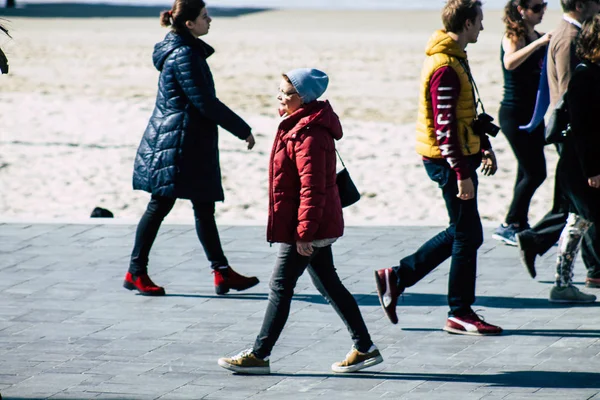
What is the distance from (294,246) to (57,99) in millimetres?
13084

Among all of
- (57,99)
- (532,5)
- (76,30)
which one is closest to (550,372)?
(532,5)

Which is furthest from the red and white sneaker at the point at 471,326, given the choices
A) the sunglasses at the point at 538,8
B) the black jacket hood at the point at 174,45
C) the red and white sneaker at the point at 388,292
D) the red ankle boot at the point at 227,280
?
the sunglasses at the point at 538,8

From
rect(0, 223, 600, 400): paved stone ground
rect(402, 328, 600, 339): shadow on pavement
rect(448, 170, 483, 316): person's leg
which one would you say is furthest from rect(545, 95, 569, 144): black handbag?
rect(402, 328, 600, 339): shadow on pavement

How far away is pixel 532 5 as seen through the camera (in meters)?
8.15

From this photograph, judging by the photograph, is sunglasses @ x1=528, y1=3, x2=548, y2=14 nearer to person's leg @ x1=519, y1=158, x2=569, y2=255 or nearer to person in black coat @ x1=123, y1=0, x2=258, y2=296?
person's leg @ x1=519, y1=158, x2=569, y2=255

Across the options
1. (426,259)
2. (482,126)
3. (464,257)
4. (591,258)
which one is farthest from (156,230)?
(591,258)

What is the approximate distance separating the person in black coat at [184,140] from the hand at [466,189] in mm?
1429

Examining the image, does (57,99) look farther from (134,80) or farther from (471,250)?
(471,250)

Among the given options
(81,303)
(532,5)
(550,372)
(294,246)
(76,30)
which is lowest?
(76,30)

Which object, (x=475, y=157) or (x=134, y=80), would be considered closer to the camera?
(x=475, y=157)

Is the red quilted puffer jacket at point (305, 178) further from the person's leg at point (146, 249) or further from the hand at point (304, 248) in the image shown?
the person's leg at point (146, 249)

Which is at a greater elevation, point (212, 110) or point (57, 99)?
point (212, 110)

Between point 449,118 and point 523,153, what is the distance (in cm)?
258

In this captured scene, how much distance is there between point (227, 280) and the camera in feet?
23.7
